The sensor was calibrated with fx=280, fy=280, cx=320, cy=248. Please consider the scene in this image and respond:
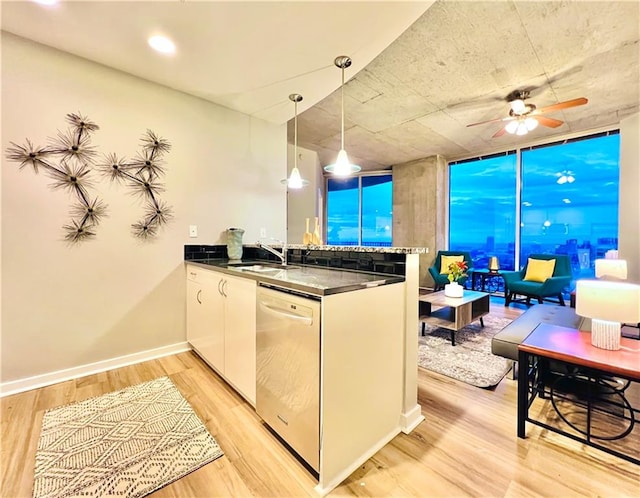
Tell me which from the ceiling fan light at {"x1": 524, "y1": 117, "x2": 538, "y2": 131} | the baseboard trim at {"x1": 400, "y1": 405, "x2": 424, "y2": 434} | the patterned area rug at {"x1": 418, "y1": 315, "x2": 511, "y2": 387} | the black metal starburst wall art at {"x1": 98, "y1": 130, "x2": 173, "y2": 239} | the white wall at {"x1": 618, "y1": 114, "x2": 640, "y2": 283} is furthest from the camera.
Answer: the white wall at {"x1": 618, "y1": 114, "x2": 640, "y2": 283}

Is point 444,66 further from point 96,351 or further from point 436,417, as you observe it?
point 96,351

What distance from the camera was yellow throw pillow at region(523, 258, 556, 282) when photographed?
441 cm

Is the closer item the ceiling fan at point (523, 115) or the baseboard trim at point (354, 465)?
the baseboard trim at point (354, 465)

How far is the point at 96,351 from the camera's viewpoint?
241 centimetres

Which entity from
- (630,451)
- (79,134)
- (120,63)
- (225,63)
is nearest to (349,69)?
(225,63)

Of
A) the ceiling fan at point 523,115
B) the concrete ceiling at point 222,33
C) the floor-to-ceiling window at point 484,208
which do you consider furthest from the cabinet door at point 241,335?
the floor-to-ceiling window at point 484,208

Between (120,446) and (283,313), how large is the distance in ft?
3.93

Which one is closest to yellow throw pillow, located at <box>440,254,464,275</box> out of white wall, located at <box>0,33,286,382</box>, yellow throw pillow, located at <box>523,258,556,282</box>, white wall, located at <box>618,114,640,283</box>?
yellow throw pillow, located at <box>523,258,556,282</box>

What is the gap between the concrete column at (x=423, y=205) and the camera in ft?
19.6

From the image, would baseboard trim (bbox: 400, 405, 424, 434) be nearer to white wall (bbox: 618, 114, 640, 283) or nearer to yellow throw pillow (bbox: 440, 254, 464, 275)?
yellow throw pillow (bbox: 440, 254, 464, 275)

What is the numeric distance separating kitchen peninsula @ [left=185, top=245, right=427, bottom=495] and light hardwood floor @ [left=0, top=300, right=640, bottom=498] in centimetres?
10

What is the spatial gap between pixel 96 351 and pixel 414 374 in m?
2.60

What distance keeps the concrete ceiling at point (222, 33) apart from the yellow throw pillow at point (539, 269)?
4.25m

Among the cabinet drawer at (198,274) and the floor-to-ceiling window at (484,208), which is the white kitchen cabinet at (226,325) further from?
the floor-to-ceiling window at (484,208)
